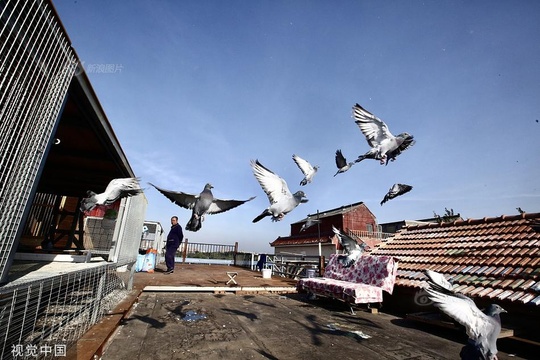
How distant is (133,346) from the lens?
3352mm

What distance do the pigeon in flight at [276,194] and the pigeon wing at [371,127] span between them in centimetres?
189

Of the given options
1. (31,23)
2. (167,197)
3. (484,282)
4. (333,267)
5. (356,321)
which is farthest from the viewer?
(333,267)

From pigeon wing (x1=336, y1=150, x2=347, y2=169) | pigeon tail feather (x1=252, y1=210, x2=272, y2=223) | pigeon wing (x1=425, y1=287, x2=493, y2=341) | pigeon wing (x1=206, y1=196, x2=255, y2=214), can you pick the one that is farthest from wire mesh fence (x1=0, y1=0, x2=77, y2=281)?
pigeon wing (x1=336, y1=150, x2=347, y2=169)

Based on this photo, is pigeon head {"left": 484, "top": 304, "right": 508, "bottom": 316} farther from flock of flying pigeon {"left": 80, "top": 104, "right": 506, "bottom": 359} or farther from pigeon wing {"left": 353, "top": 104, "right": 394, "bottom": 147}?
pigeon wing {"left": 353, "top": 104, "right": 394, "bottom": 147}

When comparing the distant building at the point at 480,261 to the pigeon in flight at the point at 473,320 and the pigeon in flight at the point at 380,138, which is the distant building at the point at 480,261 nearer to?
the pigeon in flight at the point at 473,320

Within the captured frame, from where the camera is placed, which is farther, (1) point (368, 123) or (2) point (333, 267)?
(2) point (333, 267)

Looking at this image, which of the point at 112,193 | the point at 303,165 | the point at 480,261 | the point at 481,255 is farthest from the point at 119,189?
the point at 481,255

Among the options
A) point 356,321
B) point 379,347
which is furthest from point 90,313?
point 356,321

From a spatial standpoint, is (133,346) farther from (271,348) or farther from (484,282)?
(484,282)

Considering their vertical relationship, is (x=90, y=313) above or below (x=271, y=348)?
above

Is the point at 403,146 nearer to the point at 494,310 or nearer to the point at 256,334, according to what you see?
the point at 494,310

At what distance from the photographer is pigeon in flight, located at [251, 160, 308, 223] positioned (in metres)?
4.87

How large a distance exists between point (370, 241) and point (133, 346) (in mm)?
27765

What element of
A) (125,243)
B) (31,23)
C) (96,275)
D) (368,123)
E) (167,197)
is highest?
(368,123)
